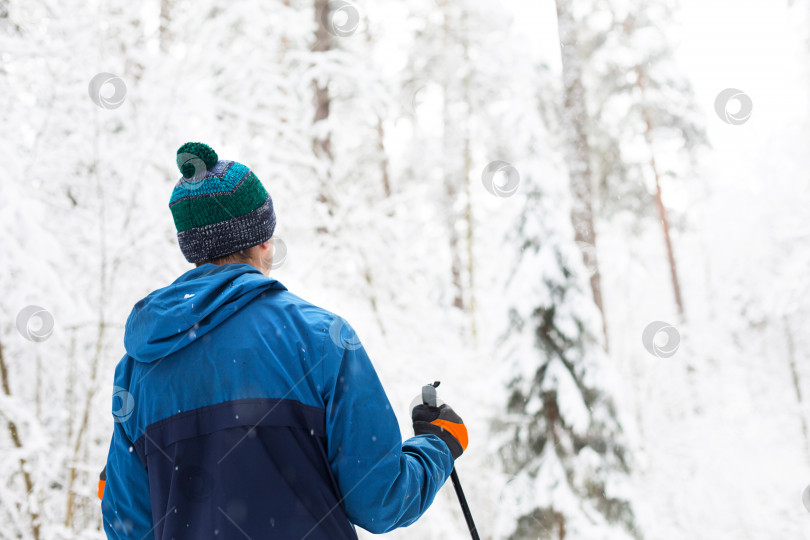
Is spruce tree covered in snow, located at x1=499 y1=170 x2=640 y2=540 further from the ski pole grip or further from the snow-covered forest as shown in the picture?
the ski pole grip

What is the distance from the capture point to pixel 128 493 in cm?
152

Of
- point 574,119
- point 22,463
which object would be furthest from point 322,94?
point 22,463

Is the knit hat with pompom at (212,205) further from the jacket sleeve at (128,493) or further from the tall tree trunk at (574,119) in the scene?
the tall tree trunk at (574,119)

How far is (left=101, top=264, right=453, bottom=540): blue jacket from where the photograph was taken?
1283 mm

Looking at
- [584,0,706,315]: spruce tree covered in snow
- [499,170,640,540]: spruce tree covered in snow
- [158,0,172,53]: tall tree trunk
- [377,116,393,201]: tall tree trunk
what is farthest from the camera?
[584,0,706,315]: spruce tree covered in snow

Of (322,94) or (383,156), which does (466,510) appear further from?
(383,156)

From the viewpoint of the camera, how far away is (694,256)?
38094 mm

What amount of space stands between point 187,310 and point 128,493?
575 mm

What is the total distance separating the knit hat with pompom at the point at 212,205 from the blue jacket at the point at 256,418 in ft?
0.37

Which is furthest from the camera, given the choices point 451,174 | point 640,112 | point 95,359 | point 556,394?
point 640,112

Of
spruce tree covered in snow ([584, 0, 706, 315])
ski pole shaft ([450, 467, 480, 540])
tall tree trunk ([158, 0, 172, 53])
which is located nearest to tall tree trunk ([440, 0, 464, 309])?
spruce tree covered in snow ([584, 0, 706, 315])

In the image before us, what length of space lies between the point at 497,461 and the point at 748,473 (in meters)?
8.48

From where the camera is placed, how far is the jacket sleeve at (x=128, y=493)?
4.93ft

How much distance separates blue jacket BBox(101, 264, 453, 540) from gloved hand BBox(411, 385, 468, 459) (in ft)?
0.94
